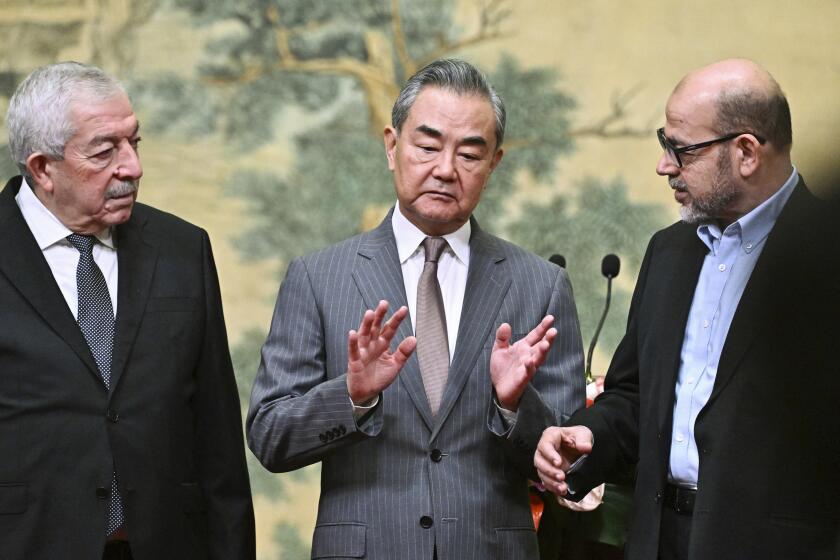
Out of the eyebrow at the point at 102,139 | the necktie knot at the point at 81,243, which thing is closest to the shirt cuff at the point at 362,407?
the necktie knot at the point at 81,243

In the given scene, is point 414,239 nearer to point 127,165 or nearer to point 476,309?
point 476,309

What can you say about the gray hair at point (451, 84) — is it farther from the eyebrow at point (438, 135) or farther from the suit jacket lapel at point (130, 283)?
the suit jacket lapel at point (130, 283)

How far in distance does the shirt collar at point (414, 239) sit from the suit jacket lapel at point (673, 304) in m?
0.48

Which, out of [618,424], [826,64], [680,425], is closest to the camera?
[680,425]

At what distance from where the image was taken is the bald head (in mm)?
2754

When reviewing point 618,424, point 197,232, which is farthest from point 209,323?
point 618,424

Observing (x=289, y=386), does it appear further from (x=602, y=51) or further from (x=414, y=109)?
(x=602, y=51)

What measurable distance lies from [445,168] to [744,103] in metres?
0.72

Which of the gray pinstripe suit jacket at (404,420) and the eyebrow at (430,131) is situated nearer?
the gray pinstripe suit jacket at (404,420)

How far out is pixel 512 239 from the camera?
5.25 meters

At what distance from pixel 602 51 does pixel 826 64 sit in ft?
3.14

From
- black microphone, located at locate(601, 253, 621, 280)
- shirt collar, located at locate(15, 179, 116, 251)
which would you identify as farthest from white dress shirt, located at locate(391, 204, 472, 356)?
black microphone, located at locate(601, 253, 621, 280)

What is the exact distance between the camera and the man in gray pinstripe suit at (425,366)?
2.66 metres

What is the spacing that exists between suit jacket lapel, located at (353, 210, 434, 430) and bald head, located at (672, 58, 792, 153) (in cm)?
82
